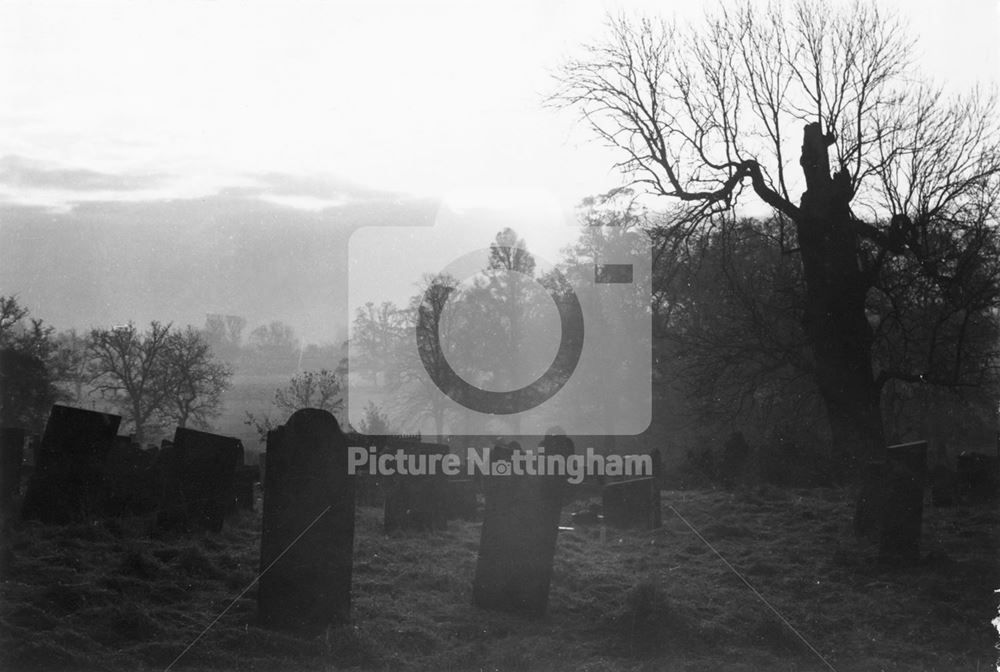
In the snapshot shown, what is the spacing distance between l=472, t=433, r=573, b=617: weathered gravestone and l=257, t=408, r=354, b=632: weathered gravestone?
1.08 m

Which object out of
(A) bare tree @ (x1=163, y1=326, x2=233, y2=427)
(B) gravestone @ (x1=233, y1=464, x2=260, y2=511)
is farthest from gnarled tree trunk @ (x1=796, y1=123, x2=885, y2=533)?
(A) bare tree @ (x1=163, y1=326, x2=233, y2=427)

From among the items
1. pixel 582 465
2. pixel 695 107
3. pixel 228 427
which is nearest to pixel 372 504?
pixel 582 465

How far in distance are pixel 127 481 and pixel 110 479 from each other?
392mm

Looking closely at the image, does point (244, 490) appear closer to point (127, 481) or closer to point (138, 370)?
point (127, 481)

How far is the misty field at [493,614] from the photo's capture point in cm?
514

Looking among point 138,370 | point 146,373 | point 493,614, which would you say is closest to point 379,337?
point 493,614

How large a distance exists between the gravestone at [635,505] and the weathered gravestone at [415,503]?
2.10 m

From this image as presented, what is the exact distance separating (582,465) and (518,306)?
419 cm

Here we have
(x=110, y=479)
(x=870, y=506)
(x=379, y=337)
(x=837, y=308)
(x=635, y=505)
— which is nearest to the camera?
(x=110, y=479)

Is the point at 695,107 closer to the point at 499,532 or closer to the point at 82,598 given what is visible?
the point at 499,532

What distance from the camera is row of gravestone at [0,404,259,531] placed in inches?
311

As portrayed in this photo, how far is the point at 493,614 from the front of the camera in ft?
20.2

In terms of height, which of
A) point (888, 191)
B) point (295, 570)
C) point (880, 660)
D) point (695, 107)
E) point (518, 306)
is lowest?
point (880, 660)

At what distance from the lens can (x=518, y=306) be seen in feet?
56.4
